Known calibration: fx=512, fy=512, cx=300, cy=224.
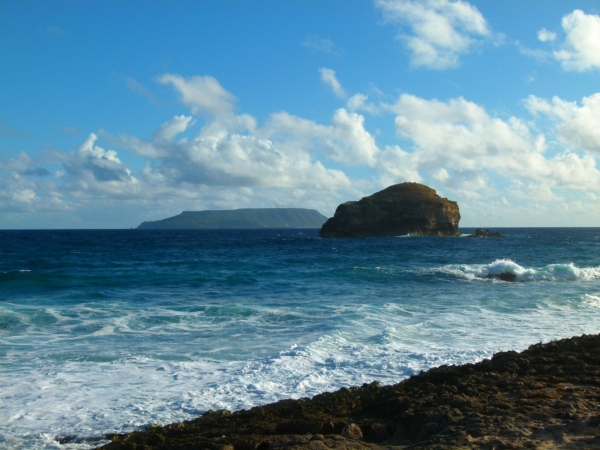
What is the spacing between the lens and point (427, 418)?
6656 mm

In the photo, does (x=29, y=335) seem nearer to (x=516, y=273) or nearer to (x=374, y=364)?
(x=374, y=364)

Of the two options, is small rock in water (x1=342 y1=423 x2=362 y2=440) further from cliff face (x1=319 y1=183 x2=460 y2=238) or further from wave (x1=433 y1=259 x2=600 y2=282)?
cliff face (x1=319 y1=183 x2=460 y2=238)

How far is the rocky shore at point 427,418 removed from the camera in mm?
5965

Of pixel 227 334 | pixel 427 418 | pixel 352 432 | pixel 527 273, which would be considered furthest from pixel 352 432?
pixel 527 273

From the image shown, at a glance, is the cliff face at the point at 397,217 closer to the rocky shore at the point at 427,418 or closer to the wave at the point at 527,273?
the wave at the point at 527,273

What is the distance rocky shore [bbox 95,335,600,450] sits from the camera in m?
5.96

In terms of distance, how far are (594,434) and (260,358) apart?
6.93m

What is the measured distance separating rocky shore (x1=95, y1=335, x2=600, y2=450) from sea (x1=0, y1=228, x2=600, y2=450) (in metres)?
1.09

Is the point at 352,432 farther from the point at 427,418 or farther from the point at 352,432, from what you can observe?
the point at 427,418

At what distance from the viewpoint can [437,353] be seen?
452 inches

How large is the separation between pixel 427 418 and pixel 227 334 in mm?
8317

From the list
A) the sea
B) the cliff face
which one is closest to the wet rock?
the sea

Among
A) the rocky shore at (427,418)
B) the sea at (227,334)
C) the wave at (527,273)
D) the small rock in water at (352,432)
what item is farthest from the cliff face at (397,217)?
the small rock in water at (352,432)

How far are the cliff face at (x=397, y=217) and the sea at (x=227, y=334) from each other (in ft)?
221
